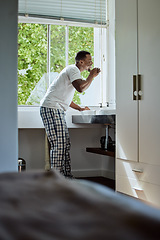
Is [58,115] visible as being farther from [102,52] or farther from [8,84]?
[8,84]

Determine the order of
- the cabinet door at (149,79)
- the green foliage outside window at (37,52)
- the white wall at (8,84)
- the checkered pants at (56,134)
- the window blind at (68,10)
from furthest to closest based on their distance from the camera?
the green foliage outside window at (37,52)
the window blind at (68,10)
the checkered pants at (56,134)
the cabinet door at (149,79)
the white wall at (8,84)

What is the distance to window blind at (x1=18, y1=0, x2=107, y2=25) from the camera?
436 centimetres

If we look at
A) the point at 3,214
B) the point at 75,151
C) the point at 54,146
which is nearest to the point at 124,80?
the point at 54,146

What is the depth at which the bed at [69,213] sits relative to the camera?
423 mm

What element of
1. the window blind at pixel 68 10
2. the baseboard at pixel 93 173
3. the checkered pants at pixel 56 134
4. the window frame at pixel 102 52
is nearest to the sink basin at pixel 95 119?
the checkered pants at pixel 56 134

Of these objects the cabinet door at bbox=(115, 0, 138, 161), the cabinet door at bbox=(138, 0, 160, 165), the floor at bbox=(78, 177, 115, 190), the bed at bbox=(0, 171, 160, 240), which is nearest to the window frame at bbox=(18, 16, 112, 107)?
the floor at bbox=(78, 177, 115, 190)

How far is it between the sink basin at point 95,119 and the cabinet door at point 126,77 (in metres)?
0.23

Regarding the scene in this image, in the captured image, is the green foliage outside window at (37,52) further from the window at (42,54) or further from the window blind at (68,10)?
the window blind at (68,10)

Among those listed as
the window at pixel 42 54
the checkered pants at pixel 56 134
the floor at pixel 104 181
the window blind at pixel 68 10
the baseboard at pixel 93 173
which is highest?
the window blind at pixel 68 10

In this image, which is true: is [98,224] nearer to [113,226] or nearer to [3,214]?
[113,226]

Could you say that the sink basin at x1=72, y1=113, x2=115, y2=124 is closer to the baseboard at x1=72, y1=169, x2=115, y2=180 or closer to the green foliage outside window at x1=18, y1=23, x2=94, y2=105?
the green foliage outside window at x1=18, y1=23, x2=94, y2=105

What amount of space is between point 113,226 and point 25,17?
4.22m

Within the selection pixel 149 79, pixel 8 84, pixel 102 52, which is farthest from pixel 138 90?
pixel 102 52

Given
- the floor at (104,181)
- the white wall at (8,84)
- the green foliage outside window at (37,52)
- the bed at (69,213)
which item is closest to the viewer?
the bed at (69,213)
